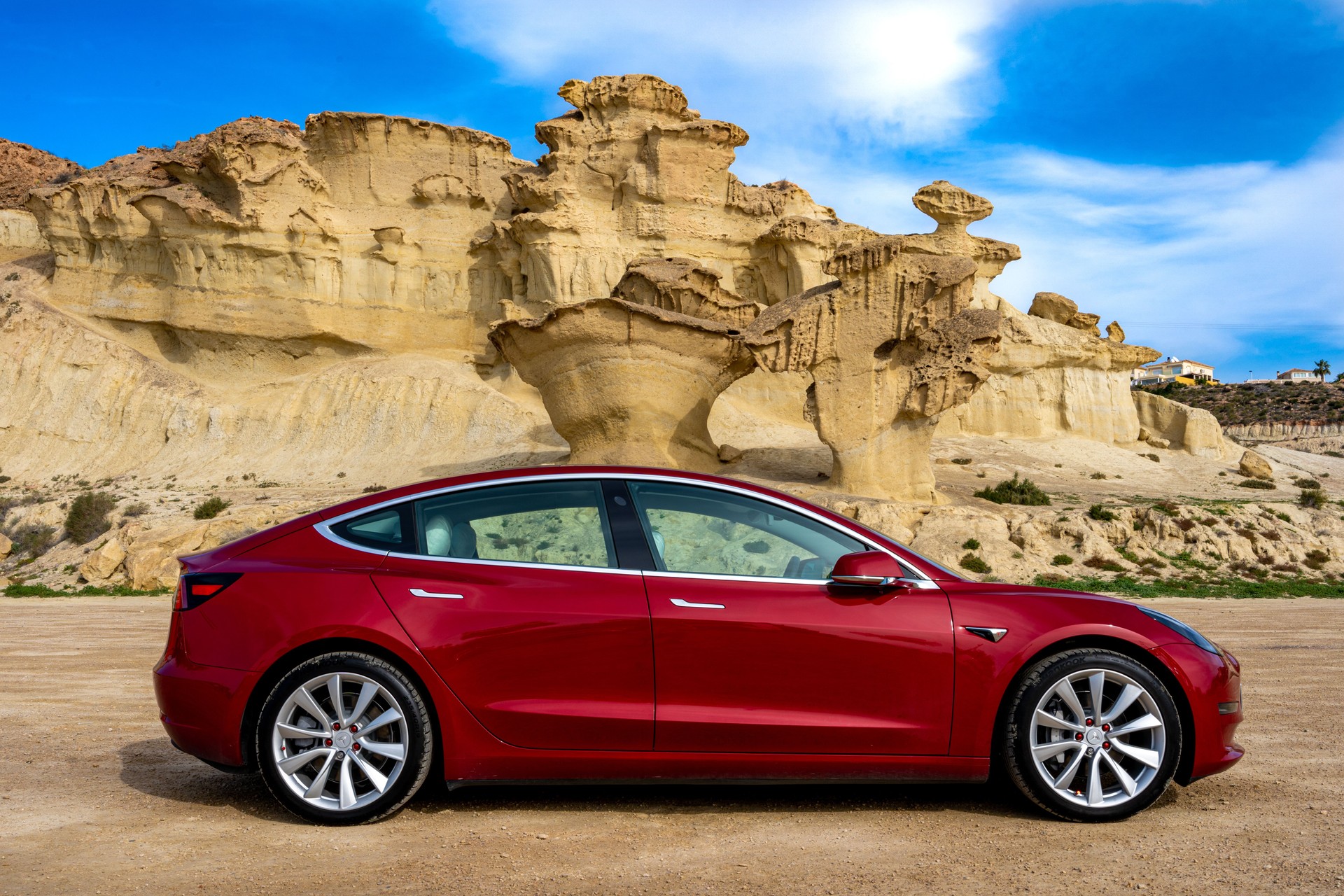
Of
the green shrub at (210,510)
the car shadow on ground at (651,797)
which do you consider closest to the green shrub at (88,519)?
the green shrub at (210,510)

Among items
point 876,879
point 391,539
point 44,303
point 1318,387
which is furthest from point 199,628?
point 1318,387

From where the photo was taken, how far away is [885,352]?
77.1 feet

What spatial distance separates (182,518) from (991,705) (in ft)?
72.4

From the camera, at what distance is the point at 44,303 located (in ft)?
125

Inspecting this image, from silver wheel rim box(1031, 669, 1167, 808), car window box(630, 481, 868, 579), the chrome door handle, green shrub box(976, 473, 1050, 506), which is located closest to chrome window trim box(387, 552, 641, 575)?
the chrome door handle

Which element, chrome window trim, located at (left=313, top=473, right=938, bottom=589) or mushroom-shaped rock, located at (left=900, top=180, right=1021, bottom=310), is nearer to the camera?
chrome window trim, located at (left=313, top=473, right=938, bottom=589)

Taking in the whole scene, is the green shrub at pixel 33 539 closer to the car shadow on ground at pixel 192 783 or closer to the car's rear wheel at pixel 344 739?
the car shadow on ground at pixel 192 783

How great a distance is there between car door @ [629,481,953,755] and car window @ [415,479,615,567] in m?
0.37

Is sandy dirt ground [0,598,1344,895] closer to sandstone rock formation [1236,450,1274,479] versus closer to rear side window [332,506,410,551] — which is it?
rear side window [332,506,410,551]

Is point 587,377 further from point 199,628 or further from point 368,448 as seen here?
point 199,628

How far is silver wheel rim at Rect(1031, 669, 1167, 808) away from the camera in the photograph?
12.4 feet

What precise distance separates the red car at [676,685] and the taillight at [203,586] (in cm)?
6

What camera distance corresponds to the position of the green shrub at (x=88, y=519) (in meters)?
22.7

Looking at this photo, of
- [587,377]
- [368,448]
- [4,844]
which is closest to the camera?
[4,844]
